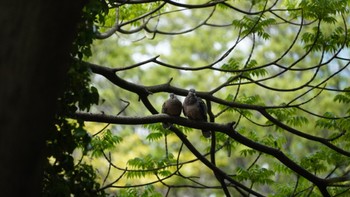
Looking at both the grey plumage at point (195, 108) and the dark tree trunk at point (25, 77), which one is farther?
the grey plumage at point (195, 108)

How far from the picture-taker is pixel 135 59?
18031 millimetres

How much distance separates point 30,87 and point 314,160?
200 inches

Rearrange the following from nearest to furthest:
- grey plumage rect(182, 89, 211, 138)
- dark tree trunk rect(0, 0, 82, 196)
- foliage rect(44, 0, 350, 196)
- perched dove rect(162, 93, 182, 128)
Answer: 1. dark tree trunk rect(0, 0, 82, 196)
2. foliage rect(44, 0, 350, 196)
3. perched dove rect(162, 93, 182, 128)
4. grey plumage rect(182, 89, 211, 138)

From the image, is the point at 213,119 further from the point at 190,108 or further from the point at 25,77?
A: the point at 25,77

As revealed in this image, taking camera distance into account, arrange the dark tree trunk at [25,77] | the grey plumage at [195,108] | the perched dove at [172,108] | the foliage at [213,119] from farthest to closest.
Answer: the grey plumage at [195,108] < the perched dove at [172,108] < the foliage at [213,119] < the dark tree trunk at [25,77]

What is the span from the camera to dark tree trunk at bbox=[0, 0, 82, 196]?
233cm

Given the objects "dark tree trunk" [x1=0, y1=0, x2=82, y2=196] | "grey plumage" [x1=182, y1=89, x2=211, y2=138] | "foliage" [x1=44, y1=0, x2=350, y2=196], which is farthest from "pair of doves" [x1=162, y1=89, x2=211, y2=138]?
"dark tree trunk" [x1=0, y1=0, x2=82, y2=196]

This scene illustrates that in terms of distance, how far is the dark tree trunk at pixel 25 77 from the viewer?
7.65 ft

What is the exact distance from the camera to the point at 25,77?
7.66 ft

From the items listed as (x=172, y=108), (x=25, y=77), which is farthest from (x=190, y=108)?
(x=25, y=77)

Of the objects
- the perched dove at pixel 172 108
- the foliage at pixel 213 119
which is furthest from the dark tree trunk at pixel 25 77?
the perched dove at pixel 172 108

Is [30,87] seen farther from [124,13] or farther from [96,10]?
[124,13]

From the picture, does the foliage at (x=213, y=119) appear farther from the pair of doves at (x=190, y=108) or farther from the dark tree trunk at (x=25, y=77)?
the dark tree trunk at (x=25, y=77)

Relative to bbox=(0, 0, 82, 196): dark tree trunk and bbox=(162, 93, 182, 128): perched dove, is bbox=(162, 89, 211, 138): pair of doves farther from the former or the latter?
bbox=(0, 0, 82, 196): dark tree trunk
